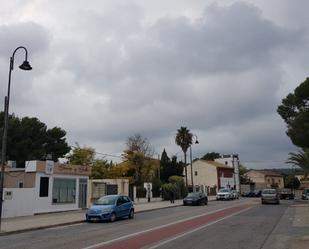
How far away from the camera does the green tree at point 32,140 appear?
189 feet

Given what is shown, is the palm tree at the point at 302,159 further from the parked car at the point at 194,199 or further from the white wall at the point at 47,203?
the white wall at the point at 47,203

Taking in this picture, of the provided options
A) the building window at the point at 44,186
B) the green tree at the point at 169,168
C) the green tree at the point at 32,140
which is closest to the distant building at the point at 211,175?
the green tree at the point at 169,168

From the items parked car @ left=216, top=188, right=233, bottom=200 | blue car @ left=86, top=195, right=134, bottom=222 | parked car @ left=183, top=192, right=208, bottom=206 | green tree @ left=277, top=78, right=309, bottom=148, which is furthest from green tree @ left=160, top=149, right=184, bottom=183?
blue car @ left=86, top=195, right=134, bottom=222

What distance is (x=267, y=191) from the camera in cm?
5284

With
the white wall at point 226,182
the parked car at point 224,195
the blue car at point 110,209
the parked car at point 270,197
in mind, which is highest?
the white wall at point 226,182

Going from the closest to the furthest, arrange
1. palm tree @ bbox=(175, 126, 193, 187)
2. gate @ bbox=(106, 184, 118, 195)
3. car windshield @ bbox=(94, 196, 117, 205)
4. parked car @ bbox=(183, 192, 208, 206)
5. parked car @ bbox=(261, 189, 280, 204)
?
car windshield @ bbox=(94, 196, 117, 205)
gate @ bbox=(106, 184, 118, 195)
parked car @ bbox=(183, 192, 208, 206)
parked car @ bbox=(261, 189, 280, 204)
palm tree @ bbox=(175, 126, 193, 187)

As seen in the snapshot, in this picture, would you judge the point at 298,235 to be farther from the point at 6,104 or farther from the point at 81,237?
the point at 6,104

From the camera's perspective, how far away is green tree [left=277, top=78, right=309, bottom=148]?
4931 centimetres

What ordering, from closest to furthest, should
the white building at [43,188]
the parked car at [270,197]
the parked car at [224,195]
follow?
the white building at [43,188] → the parked car at [270,197] → the parked car at [224,195]

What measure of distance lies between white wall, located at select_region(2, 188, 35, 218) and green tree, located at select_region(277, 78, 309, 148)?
29.8m

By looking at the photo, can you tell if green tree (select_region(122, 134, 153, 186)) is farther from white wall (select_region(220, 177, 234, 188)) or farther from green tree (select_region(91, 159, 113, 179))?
white wall (select_region(220, 177, 234, 188))

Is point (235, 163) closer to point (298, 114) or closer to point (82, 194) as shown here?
point (298, 114)

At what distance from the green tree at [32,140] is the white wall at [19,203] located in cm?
2333

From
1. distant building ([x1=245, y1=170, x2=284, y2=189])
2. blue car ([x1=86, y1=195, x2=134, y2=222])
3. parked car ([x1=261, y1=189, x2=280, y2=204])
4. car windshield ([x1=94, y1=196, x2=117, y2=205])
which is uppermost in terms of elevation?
distant building ([x1=245, y1=170, x2=284, y2=189])
